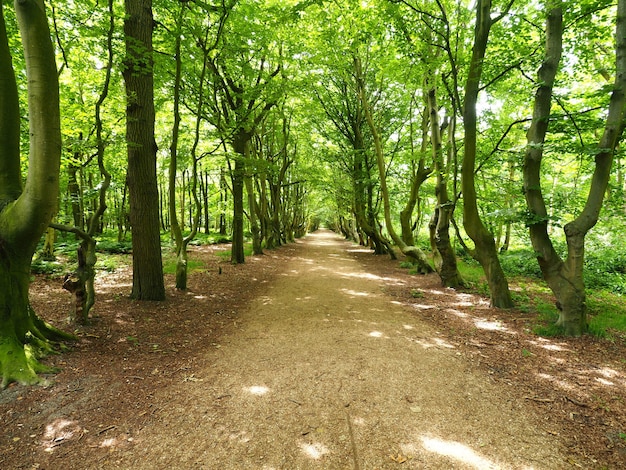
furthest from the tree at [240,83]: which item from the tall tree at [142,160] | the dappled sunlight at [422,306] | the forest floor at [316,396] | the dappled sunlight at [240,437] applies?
the dappled sunlight at [240,437]

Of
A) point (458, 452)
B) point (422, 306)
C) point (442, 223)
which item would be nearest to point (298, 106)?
point (442, 223)

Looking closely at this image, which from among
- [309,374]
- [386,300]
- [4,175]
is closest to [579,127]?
[386,300]

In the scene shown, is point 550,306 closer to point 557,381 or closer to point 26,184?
point 557,381

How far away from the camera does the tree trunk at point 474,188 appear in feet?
19.8

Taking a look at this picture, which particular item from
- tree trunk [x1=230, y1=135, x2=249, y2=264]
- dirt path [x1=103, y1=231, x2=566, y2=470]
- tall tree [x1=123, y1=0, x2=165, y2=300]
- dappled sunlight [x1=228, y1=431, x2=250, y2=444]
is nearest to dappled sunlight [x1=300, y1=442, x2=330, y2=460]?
dirt path [x1=103, y1=231, x2=566, y2=470]

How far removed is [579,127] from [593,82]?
11.8m

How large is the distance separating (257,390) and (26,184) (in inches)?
149

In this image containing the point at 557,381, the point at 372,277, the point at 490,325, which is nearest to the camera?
the point at 557,381

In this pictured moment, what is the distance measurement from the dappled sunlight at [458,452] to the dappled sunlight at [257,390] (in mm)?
1828

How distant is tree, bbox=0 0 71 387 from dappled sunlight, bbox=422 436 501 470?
426cm

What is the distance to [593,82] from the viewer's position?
13.5m

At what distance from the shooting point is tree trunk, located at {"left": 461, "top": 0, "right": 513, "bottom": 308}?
6.04m

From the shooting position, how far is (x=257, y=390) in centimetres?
372

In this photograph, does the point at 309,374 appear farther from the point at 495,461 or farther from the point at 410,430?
the point at 495,461
